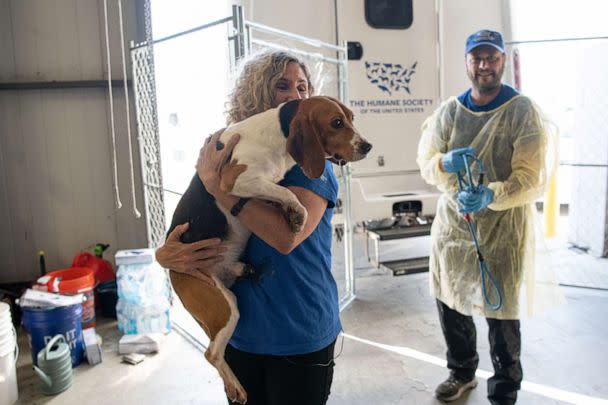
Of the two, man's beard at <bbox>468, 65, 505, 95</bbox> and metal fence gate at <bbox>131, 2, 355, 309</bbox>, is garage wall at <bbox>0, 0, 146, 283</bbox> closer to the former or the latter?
metal fence gate at <bbox>131, 2, 355, 309</bbox>

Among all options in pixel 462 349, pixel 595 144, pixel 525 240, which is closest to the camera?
pixel 525 240

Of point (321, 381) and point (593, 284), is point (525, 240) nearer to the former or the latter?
point (321, 381)

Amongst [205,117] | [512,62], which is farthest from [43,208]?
[512,62]

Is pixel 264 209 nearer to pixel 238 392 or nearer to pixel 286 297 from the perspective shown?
pixel 286 297

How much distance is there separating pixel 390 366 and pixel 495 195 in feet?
3.99

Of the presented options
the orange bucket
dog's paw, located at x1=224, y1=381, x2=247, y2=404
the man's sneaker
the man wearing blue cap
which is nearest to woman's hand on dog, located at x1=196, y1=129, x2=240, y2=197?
dog's paw, located at x1=224, y1=381, x2=247, y2=404

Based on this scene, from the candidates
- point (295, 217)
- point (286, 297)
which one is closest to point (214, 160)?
point (295, 217)

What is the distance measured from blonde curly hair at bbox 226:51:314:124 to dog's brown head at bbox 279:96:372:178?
19cm

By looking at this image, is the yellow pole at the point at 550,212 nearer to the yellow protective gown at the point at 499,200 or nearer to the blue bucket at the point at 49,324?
the yellow protective gown at the point at 499,200

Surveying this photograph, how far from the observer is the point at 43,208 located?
3.88 meters

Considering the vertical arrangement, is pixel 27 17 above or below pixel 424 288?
above

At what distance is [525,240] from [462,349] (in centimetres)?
64

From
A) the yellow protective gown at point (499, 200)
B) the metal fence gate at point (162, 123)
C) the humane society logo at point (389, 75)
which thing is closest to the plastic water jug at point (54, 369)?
the metal fence gate at point (162, 123)

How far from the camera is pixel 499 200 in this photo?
1.97 meters
